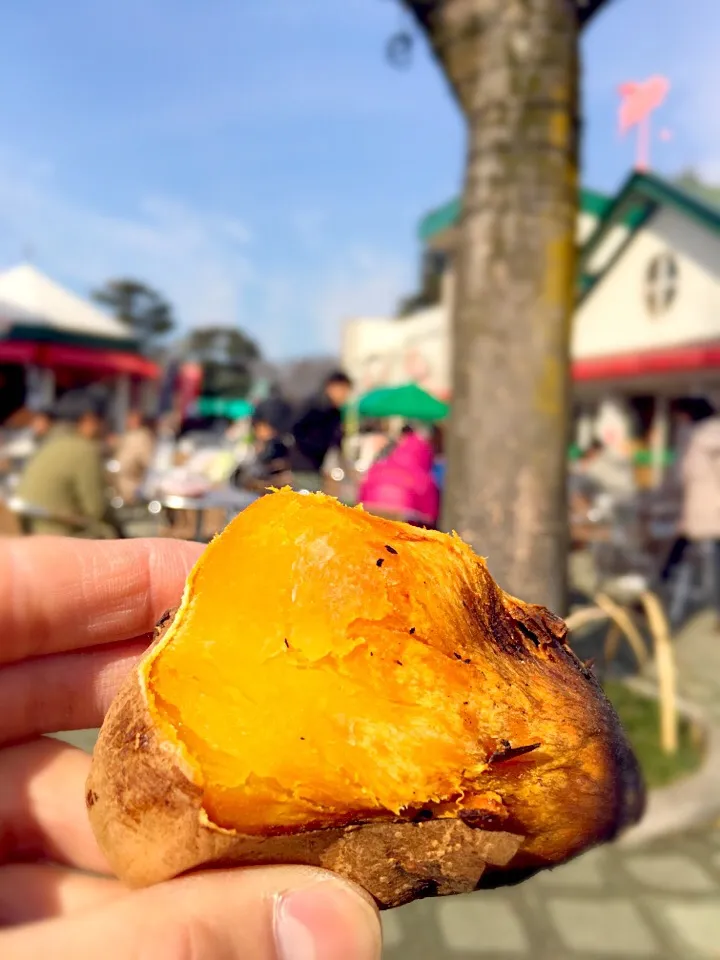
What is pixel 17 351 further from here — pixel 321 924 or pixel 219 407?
pixel 321 924

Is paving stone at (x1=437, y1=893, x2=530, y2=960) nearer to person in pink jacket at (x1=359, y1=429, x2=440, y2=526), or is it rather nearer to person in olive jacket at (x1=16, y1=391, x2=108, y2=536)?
person in pink jacket at (x1=359, y1=429, x2=440, y2=526)

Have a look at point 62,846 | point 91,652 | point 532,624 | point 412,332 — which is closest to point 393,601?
point 532,624

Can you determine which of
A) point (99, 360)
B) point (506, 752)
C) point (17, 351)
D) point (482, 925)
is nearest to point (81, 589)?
point (506, 752)

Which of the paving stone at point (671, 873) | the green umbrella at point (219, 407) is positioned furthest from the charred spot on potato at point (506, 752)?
the green umbrella at point (219, 407)

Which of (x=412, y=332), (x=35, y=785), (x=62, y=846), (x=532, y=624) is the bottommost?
(x=62, y=846)

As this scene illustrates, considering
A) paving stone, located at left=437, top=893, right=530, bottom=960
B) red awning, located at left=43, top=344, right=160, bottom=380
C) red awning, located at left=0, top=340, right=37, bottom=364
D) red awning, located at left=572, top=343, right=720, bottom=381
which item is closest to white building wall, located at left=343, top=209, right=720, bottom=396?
red awning, located at left=572, top=343, right=720, bottom=381

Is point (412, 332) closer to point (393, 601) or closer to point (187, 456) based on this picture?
point (187, 456)
